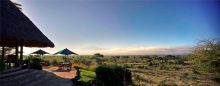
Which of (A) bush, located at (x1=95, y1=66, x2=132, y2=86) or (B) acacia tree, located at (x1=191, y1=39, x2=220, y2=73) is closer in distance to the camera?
(B) acacia tree, located at (x1=191, y1=39, x2=220, y2=73)

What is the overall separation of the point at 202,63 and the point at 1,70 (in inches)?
429

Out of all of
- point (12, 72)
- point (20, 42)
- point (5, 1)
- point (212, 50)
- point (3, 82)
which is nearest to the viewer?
point (3, 82)

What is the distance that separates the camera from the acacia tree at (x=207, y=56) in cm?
1335

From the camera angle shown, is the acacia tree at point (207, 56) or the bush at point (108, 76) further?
the bush at point (108, 76)

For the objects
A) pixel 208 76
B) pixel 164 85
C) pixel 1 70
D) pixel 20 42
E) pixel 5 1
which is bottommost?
pixel 164 85

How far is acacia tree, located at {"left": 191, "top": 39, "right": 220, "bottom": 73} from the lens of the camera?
13352mm

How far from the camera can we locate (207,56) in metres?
13.6

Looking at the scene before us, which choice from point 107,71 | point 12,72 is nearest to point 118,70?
point 107,71

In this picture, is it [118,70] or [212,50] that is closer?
[212,50]

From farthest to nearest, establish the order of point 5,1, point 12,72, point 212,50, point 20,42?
point 212,50, point 20,42, point 5,1, point 12,72

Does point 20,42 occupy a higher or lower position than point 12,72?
higher

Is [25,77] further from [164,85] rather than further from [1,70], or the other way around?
[164,85]

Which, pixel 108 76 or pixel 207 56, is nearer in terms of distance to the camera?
pixel 207 56

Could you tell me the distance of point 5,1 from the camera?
36.5 feet
